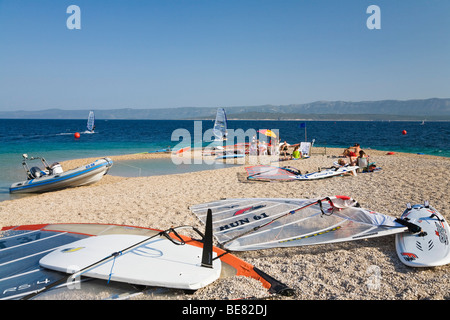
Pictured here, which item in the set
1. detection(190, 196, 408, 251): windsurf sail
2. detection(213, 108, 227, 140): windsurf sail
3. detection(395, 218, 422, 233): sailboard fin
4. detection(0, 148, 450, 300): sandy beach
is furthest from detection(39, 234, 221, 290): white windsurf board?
detection(213, 108, 227, 140): windsurf sail

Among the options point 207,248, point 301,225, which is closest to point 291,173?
point 301,225

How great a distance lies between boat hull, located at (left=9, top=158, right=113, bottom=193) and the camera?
401 inches

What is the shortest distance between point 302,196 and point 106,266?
6.03m

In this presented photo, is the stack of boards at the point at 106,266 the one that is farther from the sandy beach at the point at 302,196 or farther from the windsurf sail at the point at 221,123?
the windsurf sail at the point at 221,123

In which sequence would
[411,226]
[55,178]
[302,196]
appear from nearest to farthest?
[411,226] → [302,196] → [55,178]

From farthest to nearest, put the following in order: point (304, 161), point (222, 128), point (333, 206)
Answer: point (222, 128) < point (304, 161) < point (333, 206)

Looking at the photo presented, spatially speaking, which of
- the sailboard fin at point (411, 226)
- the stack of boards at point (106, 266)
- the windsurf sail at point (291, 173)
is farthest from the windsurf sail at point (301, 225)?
the windsurf sail at point (291, 173)

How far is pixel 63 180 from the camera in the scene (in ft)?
34.2

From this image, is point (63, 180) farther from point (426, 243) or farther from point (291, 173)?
point (426, 243)

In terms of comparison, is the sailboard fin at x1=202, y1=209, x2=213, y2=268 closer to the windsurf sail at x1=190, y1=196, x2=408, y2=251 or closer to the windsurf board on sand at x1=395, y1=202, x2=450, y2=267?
the windsurf sail at x1=190, y1=196, x2=408, y2=251
